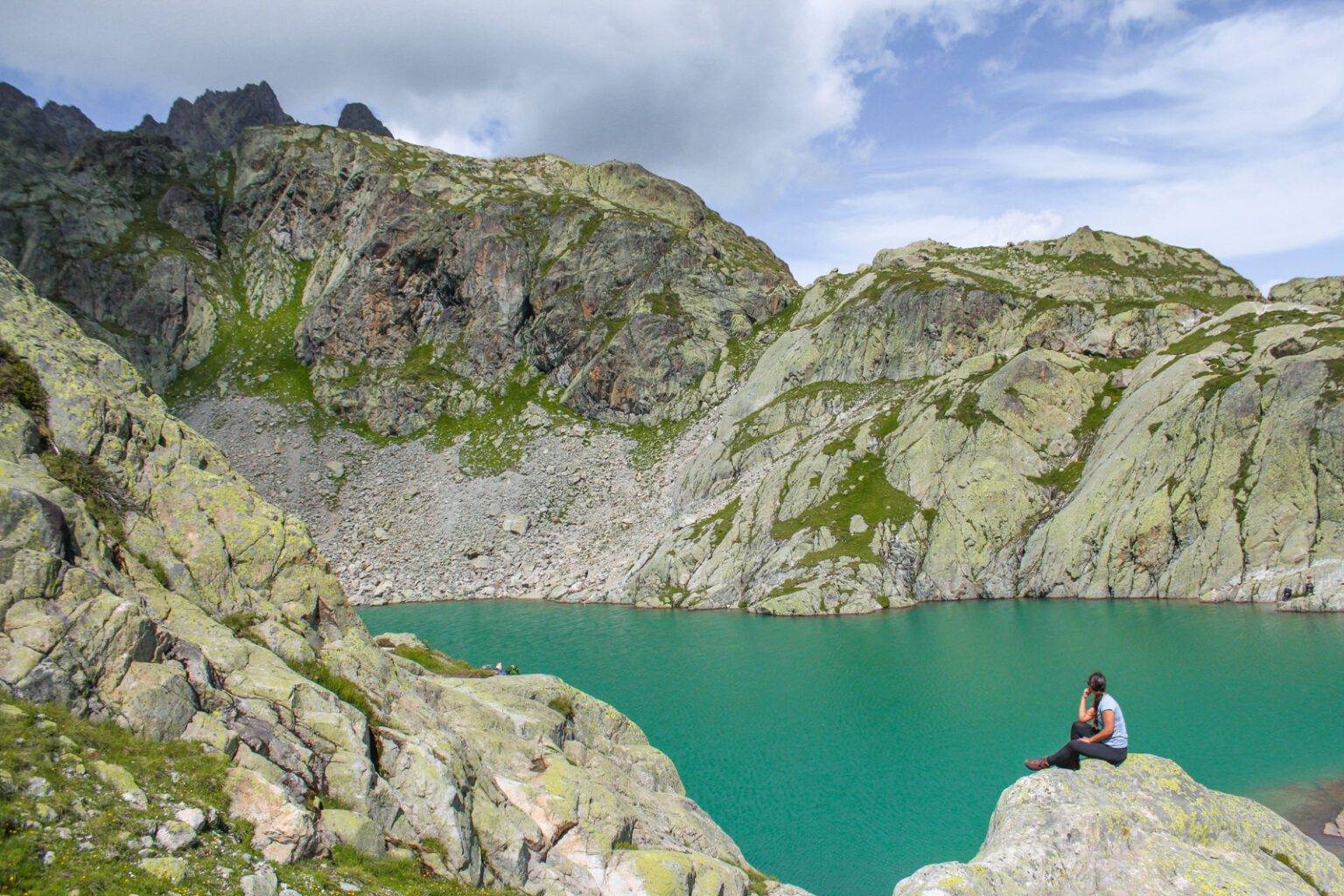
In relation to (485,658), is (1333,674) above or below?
above

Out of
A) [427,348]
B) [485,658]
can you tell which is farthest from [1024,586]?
[427,348]

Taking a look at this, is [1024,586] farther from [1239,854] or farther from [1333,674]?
[1239,854]

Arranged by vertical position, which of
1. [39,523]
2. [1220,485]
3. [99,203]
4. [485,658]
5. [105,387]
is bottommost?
[485,658]

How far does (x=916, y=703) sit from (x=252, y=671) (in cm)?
4431

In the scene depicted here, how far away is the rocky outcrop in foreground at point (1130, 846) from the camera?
1293cm

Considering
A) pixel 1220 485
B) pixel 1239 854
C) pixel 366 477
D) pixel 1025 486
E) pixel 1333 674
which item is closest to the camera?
pixel 1239 854

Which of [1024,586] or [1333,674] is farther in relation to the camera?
[1024,586]

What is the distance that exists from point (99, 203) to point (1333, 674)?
222 meters

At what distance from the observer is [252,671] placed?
1411 cm

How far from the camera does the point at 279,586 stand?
18125 millimetres

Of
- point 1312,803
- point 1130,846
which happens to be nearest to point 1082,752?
point 1130,846

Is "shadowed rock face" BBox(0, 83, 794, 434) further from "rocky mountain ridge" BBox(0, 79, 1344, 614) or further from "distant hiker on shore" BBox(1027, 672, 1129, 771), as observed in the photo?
"distant hiker on shore" BBox(1027, 672, 1129, 771)

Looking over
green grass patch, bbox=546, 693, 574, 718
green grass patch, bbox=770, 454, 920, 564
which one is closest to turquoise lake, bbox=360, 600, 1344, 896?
green grass patch, bbox=770, 454, 920, 564

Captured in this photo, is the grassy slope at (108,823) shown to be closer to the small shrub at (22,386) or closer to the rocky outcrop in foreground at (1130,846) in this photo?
the small shrub at (22,386)
